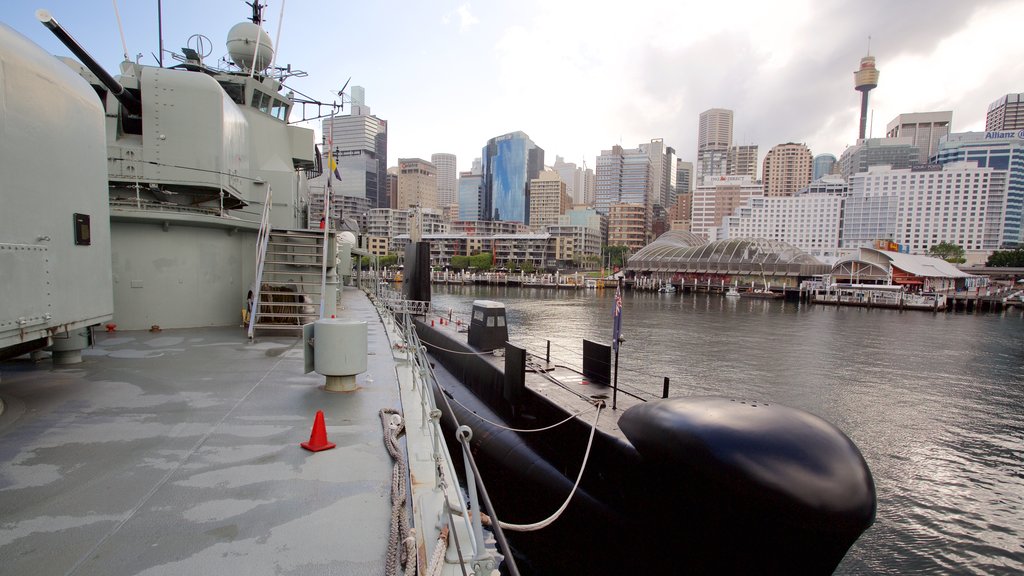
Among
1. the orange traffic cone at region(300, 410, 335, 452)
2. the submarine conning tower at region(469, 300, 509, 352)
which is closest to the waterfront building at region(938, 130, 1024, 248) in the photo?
the submarine conning tower at region(469, 300, 509, 352)

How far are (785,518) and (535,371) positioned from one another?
34.2ft

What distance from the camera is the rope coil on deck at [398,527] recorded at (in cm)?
295

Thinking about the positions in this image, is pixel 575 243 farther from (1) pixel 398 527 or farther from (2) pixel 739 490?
(1) pixel 398 527

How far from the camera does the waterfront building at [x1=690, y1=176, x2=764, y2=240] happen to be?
179 m

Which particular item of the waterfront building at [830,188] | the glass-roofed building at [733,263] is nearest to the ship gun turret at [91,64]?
the glass-roofed building at [733,263]

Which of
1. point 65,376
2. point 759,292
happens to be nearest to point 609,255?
point 759,292

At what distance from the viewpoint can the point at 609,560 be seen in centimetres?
847

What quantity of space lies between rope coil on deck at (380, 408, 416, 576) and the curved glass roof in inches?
3805

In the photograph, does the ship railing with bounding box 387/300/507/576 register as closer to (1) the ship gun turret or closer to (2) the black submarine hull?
(2) the black submarine hull

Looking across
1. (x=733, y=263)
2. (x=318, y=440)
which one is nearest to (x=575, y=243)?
(x=733, y=263)

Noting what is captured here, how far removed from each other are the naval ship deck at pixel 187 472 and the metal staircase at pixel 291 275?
3026 millimetres

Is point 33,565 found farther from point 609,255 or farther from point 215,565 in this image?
point 609,255

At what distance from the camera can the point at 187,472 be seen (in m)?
4.15

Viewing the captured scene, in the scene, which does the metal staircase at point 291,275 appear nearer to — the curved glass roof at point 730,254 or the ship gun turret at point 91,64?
Answer: the ship gun turret at point 91,64
